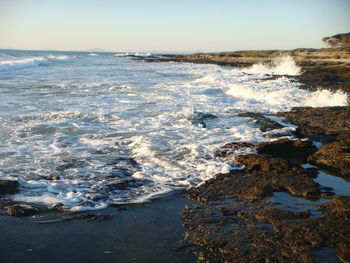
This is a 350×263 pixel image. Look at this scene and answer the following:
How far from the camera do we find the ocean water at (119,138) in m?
5.11

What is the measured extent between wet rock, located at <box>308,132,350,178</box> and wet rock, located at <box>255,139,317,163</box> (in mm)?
204

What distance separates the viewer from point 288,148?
21.5ft

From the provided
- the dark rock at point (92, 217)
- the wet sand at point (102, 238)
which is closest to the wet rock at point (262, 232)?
the wet sand at point (102, 238)

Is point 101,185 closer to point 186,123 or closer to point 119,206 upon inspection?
point 119,206

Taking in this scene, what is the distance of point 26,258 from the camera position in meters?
3.31

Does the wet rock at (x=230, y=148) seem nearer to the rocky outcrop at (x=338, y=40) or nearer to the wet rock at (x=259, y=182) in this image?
the wet rock at (x=259, y=182)

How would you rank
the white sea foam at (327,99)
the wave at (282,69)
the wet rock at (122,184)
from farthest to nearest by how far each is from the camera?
1. the wave at (282,69)
2. the white sea foam at (327,99)
3. the wet rock at (122,184)

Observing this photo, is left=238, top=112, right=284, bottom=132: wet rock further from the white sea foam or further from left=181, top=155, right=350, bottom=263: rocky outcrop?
left=181, top=155, right=350, bottom=263: rocky outcrop

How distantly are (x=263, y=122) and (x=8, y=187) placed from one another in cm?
681

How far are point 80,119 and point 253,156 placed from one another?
5893mm

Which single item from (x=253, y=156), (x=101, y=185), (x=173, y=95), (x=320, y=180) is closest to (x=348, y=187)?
(x=320, y=180)

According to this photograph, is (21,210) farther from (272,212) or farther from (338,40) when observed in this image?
(338,40)

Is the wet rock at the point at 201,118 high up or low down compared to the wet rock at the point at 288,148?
down

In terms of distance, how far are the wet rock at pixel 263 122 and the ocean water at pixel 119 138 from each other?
231 mm
